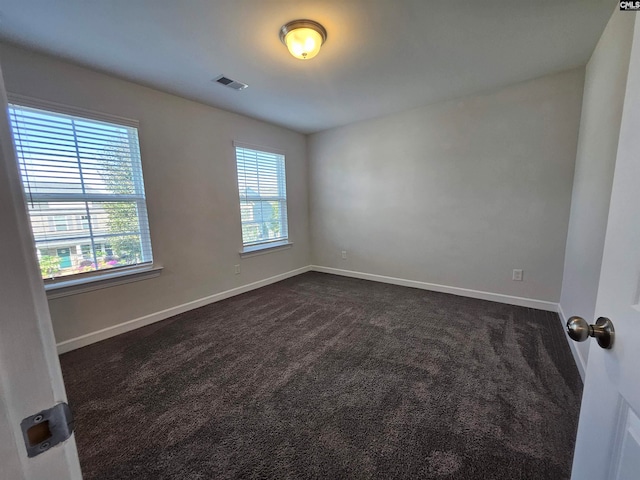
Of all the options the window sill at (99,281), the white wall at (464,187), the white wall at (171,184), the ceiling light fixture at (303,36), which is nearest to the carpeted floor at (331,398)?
the white wall at (171,184)

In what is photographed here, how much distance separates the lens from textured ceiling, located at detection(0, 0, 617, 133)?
164cm

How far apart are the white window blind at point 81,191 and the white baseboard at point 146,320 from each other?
569 millimetres

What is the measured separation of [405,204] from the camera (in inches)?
142

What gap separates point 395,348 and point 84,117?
10.6ft

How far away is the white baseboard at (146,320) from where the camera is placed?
2275 mm

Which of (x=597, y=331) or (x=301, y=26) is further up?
(x=301, y=26)

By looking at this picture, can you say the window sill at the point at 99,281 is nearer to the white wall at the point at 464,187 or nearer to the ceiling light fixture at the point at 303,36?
the ceiling light fixture at the point at 303,36

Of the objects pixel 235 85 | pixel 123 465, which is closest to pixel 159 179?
pixel 235 85

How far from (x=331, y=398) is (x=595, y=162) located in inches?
97.1

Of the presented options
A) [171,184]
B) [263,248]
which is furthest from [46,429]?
[263,248]

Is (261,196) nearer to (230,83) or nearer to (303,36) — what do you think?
(230,83)

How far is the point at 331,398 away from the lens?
1.66 meters

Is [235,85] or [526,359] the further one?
[235,85]

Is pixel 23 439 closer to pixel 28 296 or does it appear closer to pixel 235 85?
pixel 28 296
